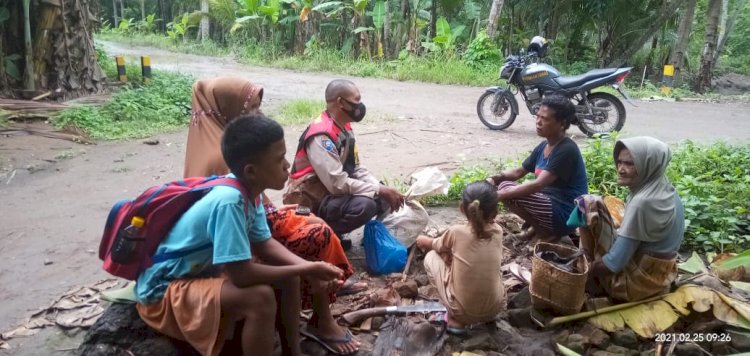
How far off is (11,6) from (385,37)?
955cm

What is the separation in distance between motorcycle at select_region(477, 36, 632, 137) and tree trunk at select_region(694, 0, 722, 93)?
6710 millimetres

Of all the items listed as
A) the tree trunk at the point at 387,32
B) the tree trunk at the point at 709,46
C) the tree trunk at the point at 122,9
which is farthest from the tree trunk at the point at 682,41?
the tree trunk at the point at 122,9

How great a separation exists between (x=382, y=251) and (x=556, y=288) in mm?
1261

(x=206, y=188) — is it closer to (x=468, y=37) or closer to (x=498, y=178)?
(x=498, y=178)

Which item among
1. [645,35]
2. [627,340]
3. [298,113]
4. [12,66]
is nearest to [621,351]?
[627,340]

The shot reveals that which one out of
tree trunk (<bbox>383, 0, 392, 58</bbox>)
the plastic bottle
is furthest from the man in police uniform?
tree trunk (<bbox>383, 0, 392, 58</bbox>)

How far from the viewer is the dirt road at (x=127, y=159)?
3969 millimetres

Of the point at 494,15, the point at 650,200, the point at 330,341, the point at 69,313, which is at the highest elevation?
the point at 494,15

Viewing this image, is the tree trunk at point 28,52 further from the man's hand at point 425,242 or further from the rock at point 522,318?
the rock at point 522,318

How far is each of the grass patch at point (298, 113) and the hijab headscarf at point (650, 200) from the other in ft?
20.4

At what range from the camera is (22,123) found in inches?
313

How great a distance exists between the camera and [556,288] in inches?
114

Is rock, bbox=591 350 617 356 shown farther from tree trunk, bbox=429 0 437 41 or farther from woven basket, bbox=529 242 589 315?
tree trunk, bbox=429 0 437 41

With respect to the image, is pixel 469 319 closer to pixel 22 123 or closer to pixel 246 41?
pixel 22 123
